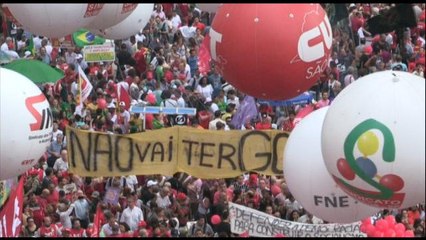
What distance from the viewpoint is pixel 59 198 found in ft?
49.2

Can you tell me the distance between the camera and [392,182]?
19.2 ft

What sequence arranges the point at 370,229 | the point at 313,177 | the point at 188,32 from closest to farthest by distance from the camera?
1. the point at 313,177
2. the point at 370,229
3. the point at 188,32

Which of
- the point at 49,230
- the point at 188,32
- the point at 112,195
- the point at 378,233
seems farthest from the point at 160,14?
the point at 378,233

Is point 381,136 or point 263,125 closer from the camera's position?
point 381,136

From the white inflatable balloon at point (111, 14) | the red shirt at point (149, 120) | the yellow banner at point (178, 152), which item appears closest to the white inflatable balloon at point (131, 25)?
the white inflatable balloon at point (111, 14)

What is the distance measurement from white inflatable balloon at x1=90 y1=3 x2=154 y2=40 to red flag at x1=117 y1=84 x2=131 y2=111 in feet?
28.3

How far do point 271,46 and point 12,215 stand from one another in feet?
16.2

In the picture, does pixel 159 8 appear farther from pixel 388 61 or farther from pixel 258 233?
pixel 258 233

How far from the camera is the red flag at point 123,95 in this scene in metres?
18.1

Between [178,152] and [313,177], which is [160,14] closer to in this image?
[178,152]

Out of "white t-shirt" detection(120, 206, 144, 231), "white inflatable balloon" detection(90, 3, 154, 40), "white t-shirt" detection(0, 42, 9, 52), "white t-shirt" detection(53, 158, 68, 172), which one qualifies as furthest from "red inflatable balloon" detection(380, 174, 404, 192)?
"white t-shirt" detection(0, 42, 9, 52)

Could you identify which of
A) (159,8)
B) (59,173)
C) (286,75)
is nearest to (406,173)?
(286,75)

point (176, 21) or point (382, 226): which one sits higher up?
point (176, 21)

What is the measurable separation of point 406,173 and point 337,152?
335mm
